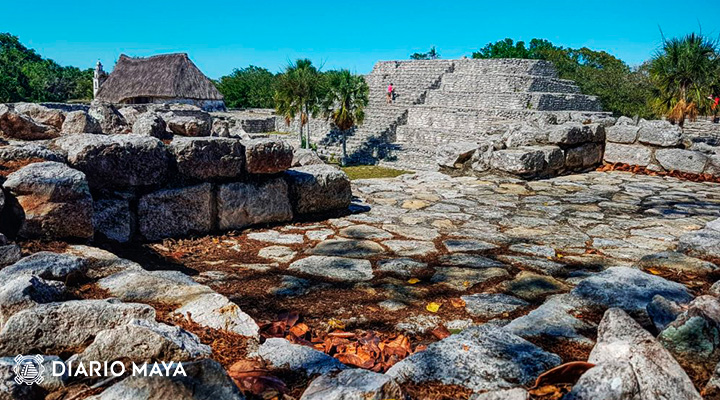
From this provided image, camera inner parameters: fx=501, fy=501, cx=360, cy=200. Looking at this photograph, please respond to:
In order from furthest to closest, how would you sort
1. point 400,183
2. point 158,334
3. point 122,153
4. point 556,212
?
point 400,183 < point 556,212 < point 122,153 < point 158,334

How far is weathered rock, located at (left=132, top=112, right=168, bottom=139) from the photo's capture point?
4.68m

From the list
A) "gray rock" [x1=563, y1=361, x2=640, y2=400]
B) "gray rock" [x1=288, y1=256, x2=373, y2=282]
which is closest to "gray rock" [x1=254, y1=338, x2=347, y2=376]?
"gray rock" [x1=563, y1=361, x2=640, y2=400]

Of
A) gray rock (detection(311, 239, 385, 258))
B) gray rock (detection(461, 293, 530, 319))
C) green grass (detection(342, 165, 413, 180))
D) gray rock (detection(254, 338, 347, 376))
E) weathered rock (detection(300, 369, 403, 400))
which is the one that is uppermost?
weathered rock (detection(300, 369, 403, 400))

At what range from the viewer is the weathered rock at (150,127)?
4680 millimetres

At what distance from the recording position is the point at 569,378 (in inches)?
62.2

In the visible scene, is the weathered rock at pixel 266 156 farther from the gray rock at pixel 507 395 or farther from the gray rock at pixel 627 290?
the gray rock at pixel 507 395

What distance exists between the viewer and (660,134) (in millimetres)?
7648

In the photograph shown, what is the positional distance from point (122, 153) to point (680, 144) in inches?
305

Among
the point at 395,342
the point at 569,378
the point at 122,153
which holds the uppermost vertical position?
the point at 122,153

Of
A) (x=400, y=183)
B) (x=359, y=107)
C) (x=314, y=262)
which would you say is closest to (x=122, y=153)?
(x=314, y=262)

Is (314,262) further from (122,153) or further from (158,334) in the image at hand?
(158,334)

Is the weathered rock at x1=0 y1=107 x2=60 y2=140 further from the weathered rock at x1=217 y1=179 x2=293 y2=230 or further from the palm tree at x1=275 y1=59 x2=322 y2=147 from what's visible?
the palm tree at x1=275 y1=59 x2=322 y2=147

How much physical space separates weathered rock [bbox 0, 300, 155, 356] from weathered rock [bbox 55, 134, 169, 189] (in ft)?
6.81

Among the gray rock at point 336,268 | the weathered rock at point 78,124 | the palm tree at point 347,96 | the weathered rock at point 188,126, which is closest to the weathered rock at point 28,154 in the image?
the weathered rock at point 78,124
